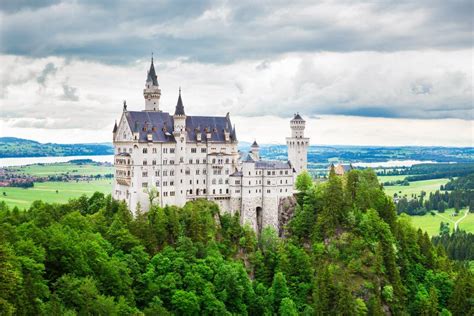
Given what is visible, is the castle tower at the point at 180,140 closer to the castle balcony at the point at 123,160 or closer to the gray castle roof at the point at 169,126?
the gray castle roof at the point at 169,126

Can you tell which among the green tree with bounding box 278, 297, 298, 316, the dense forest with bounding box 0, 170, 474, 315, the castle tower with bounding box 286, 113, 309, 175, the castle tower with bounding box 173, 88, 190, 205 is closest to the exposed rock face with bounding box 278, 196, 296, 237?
the dense forest with bounding box 0, 170, 474, 315

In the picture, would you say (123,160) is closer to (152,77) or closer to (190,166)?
(190,166)

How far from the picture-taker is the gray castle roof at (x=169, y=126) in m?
113

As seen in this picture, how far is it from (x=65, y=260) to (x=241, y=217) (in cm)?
4617

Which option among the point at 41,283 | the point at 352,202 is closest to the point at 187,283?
the point at 41,283

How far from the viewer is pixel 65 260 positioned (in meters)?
80.6

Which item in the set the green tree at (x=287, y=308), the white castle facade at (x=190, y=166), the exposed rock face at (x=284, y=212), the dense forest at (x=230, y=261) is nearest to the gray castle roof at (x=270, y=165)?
the white castle facade at (x=190, y=166)

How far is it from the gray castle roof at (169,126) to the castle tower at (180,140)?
4.16 feet

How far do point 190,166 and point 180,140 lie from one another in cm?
579

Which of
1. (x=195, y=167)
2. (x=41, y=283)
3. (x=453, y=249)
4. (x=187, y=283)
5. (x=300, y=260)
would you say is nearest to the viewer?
(x=41, y=283)

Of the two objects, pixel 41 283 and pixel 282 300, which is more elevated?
pixel 41 283

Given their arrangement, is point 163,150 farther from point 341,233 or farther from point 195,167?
point 341,233

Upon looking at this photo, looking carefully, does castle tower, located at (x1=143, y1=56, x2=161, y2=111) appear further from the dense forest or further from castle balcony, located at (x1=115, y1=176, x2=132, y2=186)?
the dense forest

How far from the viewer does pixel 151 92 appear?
119938mm
